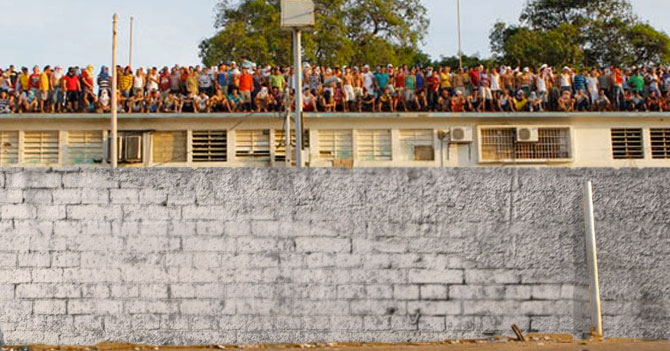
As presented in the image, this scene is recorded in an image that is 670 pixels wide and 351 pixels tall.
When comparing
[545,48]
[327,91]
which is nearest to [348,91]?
[327,91]

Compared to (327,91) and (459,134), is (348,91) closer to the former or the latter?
(327,91)

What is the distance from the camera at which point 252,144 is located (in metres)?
20.2

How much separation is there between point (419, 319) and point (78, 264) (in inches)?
145

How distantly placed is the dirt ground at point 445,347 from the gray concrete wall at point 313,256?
0.30 ft

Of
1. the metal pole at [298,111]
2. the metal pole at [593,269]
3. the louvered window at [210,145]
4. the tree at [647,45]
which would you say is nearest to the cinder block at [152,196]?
the metal pole at [298,111]

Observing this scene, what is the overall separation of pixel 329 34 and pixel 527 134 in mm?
11905

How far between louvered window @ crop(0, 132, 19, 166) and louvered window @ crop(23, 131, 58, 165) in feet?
0.68

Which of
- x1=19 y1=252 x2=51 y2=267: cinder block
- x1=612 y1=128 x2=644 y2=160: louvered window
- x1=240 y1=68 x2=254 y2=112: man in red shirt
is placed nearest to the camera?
x1=19 y1=252 x2=51 y2=267: cinder block

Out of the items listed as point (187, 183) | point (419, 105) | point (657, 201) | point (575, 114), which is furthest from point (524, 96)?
point (187, 183)

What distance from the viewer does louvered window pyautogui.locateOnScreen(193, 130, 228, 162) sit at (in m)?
20.2

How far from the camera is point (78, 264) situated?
28.9 feet

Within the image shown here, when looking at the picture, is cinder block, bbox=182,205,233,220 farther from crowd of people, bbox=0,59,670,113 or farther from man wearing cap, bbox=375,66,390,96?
man wearing cap, bbox=375,66,390,96

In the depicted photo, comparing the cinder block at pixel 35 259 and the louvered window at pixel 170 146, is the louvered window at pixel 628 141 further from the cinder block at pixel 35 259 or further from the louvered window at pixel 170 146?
the cinder block at pixel 35 259

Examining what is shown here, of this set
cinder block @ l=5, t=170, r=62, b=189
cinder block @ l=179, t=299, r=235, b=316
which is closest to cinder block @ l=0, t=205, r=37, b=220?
cinder block @ l=5, t=170, r=62, b=189
